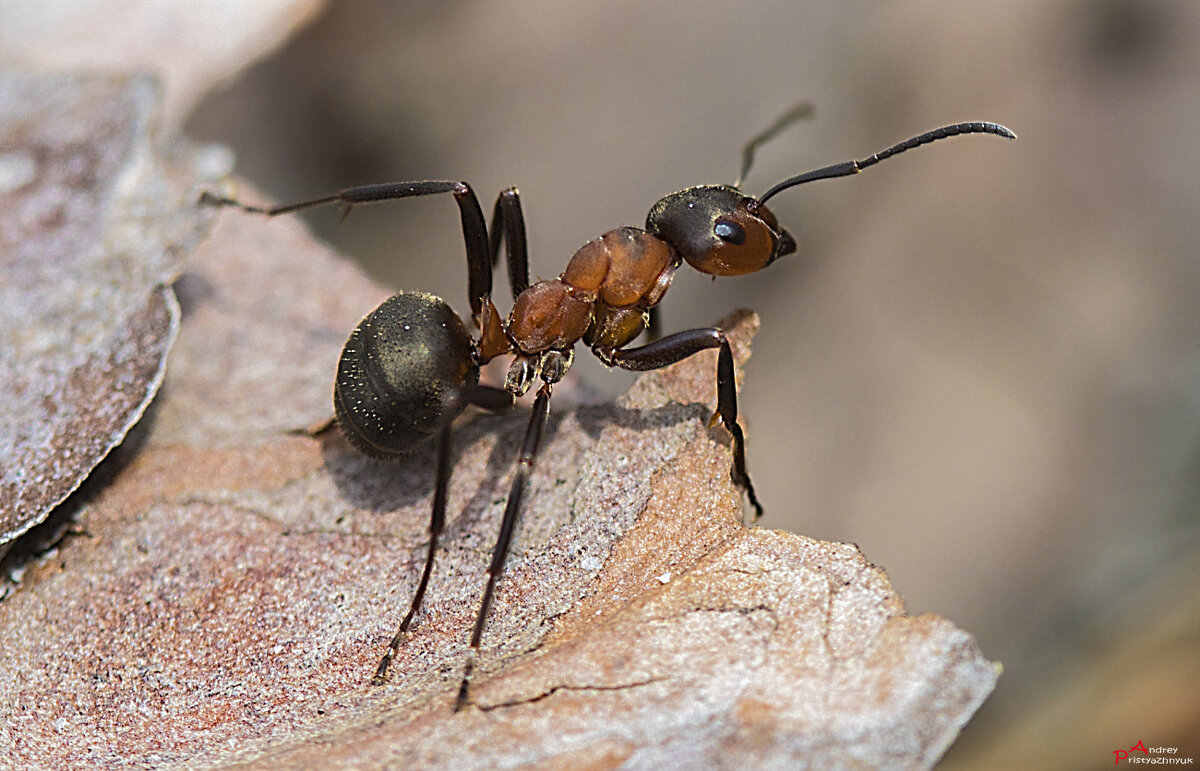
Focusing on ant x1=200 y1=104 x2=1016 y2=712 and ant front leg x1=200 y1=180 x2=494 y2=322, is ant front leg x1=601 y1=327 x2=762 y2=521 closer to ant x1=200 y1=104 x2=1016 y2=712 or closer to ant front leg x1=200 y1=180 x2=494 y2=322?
ant x1=200 y1=104 x2=1016 y2=712

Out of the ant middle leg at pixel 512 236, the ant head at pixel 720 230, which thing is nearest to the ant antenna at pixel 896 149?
the ant head at pixel 720 230

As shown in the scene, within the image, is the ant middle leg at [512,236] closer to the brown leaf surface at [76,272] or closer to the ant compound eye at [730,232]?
the ant compound eye at [730,232]

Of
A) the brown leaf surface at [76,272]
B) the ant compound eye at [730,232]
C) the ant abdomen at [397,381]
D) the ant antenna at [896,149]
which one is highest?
the ant antenna at [896,149]

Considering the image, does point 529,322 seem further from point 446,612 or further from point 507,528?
point 446,612

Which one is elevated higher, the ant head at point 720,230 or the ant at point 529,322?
the ant head at point 720,230

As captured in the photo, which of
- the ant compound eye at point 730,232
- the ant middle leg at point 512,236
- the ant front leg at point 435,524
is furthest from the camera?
the ant middle leg at point 512,236

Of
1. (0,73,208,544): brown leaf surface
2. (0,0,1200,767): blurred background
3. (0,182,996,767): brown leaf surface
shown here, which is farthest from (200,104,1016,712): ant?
(0,0,1200,767): blurred background

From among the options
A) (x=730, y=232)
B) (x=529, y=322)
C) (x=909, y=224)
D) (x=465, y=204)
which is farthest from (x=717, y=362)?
(x=909, y=224)
